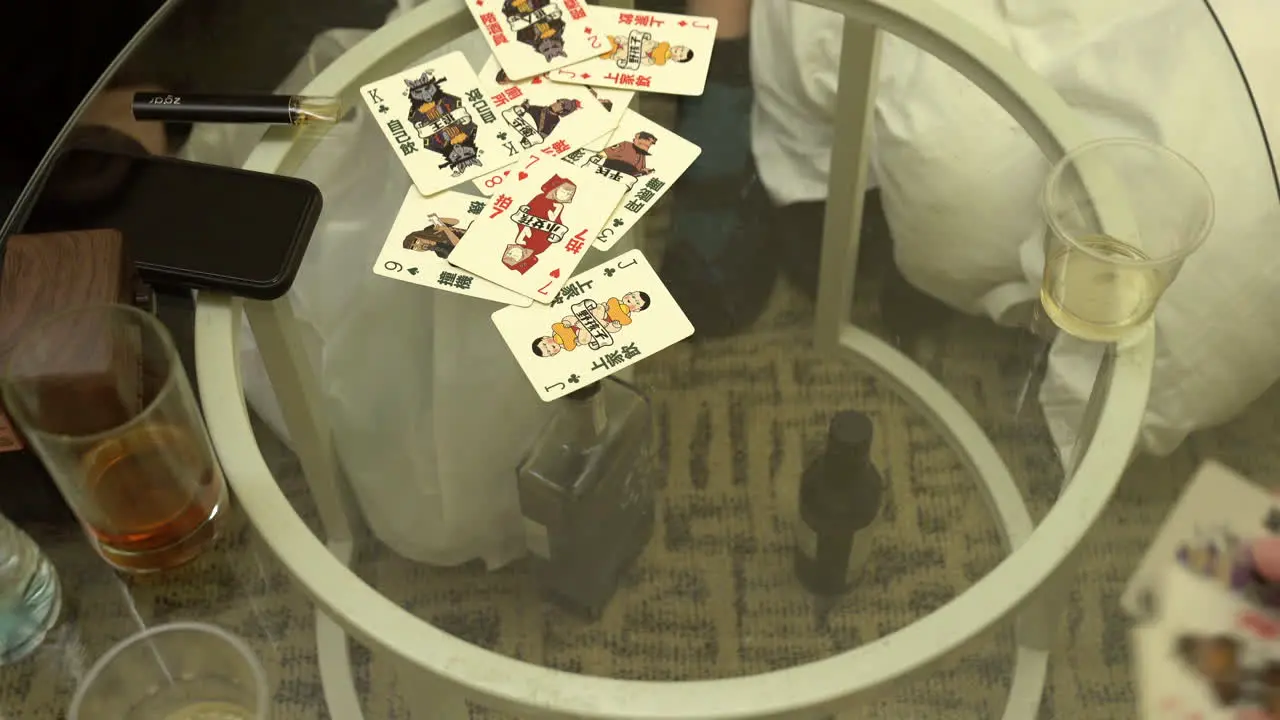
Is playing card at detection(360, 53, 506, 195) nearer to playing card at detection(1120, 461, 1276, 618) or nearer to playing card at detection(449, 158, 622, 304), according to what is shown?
playing card at detection(449, 158, 622, 304)

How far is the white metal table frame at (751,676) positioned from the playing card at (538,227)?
10cm

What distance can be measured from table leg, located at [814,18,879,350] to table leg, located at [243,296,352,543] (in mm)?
403

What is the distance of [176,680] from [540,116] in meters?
0.39

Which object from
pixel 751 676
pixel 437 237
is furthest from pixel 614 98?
pixel 751 676

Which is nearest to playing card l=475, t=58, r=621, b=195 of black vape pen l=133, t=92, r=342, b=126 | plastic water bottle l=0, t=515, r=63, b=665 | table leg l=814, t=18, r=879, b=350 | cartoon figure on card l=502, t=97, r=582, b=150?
cartoon figure on card l=502, t=97, r=582, b=150

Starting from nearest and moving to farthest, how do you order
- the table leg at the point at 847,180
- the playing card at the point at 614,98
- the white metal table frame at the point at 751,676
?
the white metal table frame at the point at 751,676, the playing card at the point at 614,98, the table leg at the point at 847,180

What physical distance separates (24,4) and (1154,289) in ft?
2.83

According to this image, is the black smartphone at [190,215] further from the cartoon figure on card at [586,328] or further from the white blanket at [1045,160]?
the white blanket at [1045,160]

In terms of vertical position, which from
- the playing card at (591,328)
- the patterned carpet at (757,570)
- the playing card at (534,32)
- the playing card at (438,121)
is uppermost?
the playing card at (534,32)

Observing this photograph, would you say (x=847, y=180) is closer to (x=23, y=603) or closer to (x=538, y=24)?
(x=538, y=24)

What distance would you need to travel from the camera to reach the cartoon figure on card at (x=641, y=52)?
A: 29.6 inches

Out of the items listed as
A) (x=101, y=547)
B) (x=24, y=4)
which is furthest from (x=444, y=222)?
(x=24, y=4)

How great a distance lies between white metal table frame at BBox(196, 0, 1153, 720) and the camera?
1.71 feet

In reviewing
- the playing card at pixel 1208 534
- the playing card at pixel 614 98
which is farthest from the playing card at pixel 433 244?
the playing card at pixel 1208 534
